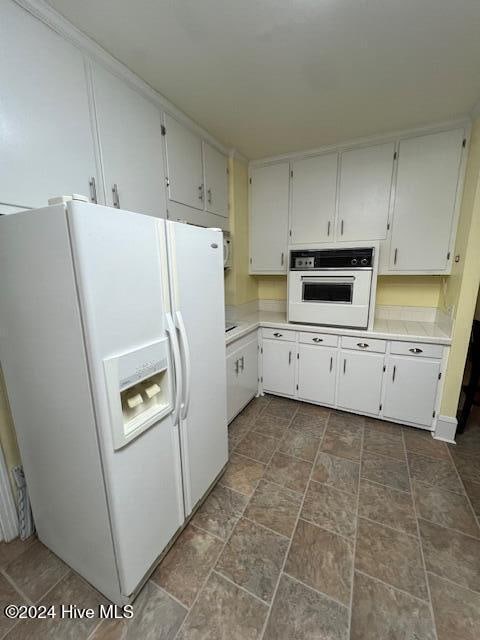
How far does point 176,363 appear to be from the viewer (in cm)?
122

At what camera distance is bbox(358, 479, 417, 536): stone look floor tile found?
59.4 inches

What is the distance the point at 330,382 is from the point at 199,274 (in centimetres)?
179

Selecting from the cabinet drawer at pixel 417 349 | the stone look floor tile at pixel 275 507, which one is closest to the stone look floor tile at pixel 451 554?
the stone look floor tile at pixel 275 507

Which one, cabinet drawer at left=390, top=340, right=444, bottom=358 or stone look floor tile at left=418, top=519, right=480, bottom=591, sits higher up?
cabinet drawer at left=390, top=340, right=444, bottom=358

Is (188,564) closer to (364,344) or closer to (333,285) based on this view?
(364,344)

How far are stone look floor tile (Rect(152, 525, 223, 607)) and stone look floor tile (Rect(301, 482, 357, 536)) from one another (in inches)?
22.2

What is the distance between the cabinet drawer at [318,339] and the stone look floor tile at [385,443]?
0.81 m

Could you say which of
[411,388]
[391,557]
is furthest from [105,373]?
[411,388]

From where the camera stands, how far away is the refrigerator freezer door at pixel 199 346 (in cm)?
125

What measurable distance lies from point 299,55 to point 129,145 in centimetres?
106

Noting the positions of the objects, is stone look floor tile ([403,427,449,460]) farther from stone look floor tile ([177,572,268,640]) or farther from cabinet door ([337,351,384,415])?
stone look floor tile ([177,572,268,640])

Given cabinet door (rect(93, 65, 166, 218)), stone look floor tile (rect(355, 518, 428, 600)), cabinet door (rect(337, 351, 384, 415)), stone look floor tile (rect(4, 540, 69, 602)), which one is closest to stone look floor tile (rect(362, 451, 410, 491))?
stone look floor tile (rect(355, 518, 428, 600))

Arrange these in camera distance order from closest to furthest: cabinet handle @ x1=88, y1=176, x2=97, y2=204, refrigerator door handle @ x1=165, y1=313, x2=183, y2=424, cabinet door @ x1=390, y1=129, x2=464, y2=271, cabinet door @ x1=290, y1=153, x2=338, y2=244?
refrigerator door handle @ x1=165, y1=313, x2=183, y2=424, cabinet handle @ x1=88, y1=176, x2=97, y2=204, cabinet door @ x1=390, y1=129, x2=464, y2=271, cabinet door @ x1=290, y1=153, x2=338, y2=244

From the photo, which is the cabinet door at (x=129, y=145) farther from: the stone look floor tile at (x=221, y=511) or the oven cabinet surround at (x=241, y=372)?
the stone look floor tile at (x=221, y=511)
